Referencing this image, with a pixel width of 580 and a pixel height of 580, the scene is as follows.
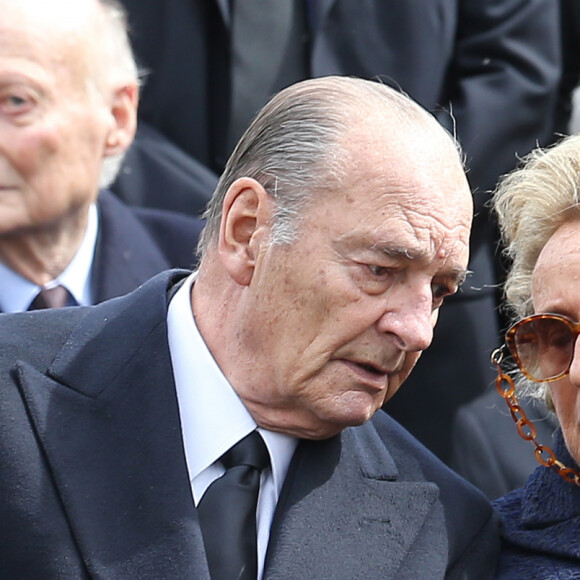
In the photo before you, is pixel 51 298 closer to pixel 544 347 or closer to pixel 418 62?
pixel 418 62

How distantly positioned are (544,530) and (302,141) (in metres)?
1.04

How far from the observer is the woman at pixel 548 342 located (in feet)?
10.2

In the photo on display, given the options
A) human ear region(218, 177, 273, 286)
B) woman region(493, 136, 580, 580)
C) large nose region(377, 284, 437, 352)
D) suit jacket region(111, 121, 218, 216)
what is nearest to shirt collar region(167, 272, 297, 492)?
human ear region(218, 177, 273, 286)

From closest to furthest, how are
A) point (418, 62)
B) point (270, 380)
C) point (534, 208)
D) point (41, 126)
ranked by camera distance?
point (270, 380)
point (534, 208)
point (41, 126)
point (418, 62)

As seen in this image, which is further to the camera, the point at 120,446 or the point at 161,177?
the point at 161,177

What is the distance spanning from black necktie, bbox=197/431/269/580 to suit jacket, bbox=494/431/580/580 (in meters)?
0.63

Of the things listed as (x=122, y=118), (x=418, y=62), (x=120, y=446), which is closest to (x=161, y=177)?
(x=122, y=118)

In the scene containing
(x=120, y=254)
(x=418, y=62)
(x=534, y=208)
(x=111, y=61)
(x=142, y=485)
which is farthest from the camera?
(x=418, y=62)

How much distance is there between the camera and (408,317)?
303 cm

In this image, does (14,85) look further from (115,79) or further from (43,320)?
(43,320)

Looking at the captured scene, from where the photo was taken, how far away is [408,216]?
118 inches

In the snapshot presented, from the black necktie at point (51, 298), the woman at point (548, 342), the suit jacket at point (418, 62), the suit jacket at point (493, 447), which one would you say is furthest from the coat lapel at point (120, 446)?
the suit jacket at point (418, 62)

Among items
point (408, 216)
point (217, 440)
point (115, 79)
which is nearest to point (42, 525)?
point (217, 440)

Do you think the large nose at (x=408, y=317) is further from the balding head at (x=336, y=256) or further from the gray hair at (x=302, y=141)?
the gray hair at (x=302, y=141)
